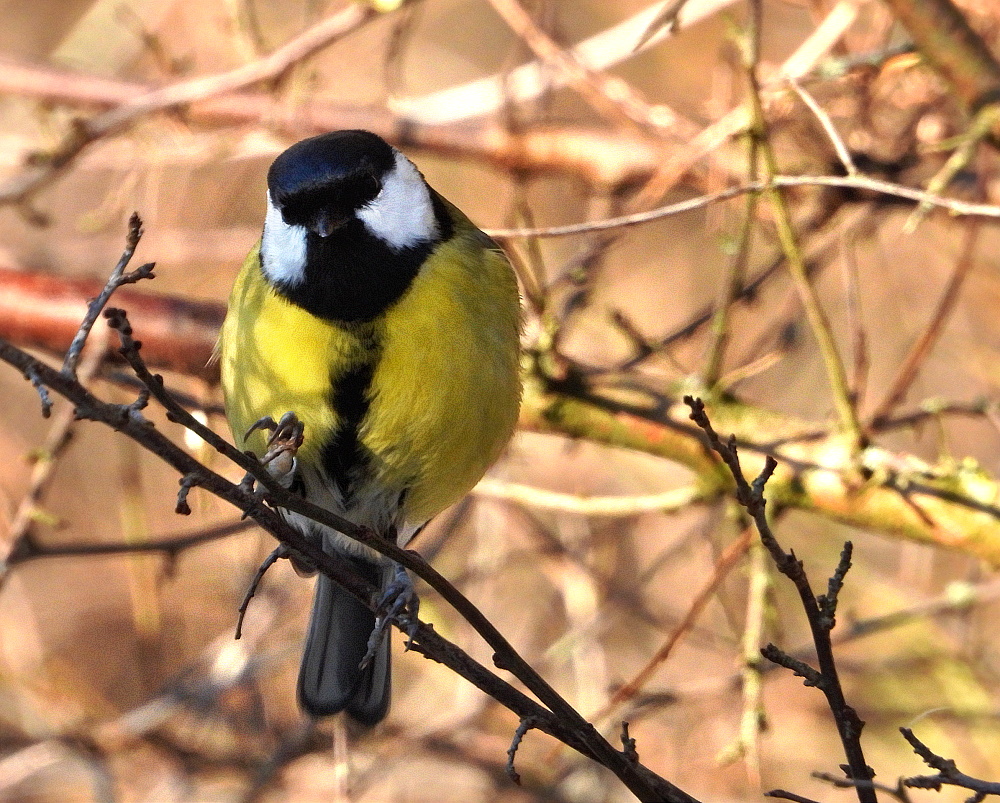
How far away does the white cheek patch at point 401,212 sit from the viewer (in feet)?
6.72

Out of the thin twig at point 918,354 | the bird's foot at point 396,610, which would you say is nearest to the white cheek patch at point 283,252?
the bird's foot at point 396,610

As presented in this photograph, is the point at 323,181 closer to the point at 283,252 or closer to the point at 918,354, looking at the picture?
the point at 283,252

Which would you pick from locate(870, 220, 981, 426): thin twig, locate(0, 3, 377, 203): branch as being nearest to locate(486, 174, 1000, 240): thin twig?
locate(870, 220, 981, 426): thin twig

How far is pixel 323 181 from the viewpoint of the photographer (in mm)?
1951

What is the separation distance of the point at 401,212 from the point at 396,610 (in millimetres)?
828

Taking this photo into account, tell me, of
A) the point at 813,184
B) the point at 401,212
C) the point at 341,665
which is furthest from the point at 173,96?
the point at 813,184

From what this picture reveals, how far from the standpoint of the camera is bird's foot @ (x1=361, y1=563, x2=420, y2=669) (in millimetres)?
1510

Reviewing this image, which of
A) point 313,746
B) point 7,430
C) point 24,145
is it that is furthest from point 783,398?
point 7,430

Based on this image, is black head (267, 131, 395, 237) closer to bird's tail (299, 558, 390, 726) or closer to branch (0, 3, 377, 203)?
bird's tail (299, 558, 390, 726)

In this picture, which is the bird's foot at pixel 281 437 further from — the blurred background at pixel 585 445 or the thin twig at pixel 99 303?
the blurred background at pixel 585 445

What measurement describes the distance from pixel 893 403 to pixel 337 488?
1181 mm

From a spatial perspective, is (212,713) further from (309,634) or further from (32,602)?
(32,602)

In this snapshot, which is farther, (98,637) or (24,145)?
(98,637)

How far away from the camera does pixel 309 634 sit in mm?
2312
